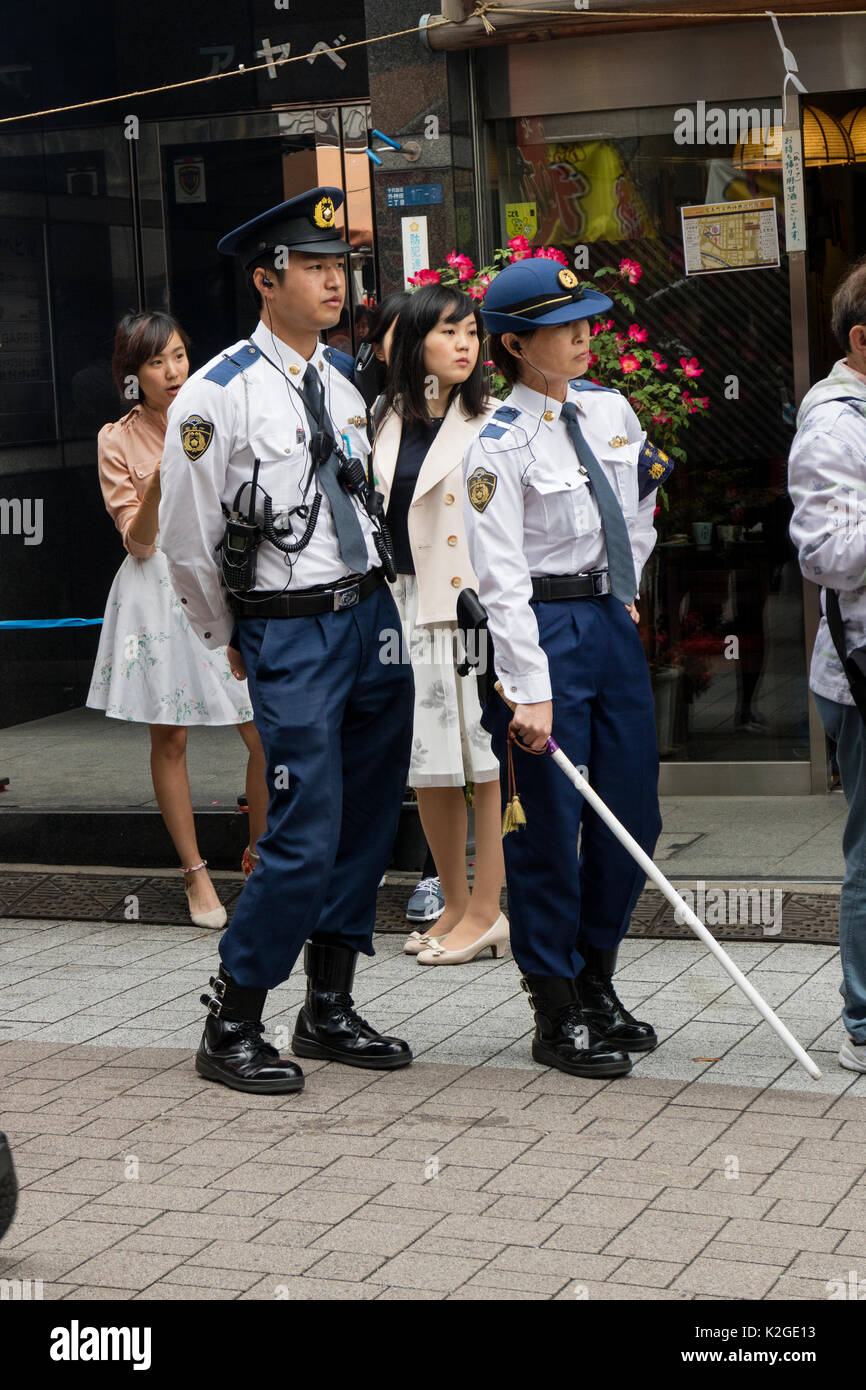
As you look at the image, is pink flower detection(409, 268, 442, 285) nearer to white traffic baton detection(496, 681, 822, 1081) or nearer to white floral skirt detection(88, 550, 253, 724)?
white floral skirt detection(88, 550, 253, 724)

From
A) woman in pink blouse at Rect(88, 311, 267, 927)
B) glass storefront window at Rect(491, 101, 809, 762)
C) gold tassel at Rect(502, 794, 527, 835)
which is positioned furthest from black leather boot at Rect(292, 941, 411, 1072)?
glass storefront window at Rect(491, 101, 809, 762)

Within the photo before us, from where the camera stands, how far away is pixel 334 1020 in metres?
5.05

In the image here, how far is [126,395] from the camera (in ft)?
21.9

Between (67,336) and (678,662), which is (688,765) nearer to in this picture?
(678,662)

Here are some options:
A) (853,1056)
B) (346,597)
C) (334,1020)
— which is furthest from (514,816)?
(853,1056)

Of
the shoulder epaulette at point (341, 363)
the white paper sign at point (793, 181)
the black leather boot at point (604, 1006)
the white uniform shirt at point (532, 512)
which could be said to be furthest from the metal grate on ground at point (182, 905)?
the white paper sign at point (793, 181)

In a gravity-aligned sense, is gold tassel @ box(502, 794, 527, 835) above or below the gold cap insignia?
below

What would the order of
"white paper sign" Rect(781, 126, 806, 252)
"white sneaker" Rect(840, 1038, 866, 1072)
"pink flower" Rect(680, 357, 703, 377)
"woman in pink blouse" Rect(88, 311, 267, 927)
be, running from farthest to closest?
"pink flower" Rect(680, 357, 703, 377) < "white paper sign" Rect(781, 126, 806, 252) < "woman in pink blouse" Rect(88, 311, 267, 927) < "white sneaker" Rect(840, 1038, 866, 1072)

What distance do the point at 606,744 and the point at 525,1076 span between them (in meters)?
0.89

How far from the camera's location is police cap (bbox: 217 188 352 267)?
4770 millimetres

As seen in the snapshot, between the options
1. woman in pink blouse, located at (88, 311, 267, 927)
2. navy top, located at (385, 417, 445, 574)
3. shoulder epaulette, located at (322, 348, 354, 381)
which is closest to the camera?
shoulder epaulette, located at (322, 348, 354, 381)

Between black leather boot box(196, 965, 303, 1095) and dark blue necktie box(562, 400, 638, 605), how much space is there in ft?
4.65

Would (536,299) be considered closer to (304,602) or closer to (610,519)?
(610,519)
